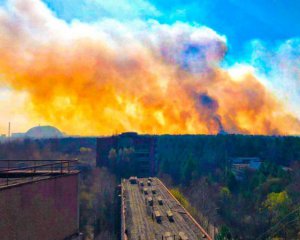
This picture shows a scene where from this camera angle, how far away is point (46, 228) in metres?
14.2

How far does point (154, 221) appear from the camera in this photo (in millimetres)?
29125

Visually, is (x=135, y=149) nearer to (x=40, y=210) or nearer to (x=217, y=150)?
(x=217, y=150)

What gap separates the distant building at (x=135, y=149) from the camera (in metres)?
74.1

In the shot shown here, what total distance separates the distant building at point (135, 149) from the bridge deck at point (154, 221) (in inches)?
1270

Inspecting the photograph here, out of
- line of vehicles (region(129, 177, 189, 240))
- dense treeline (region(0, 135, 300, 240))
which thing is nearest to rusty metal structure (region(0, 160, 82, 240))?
line of vehicles (region(129, 177, 189, 240))

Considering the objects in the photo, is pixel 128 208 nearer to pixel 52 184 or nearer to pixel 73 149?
pixel 52 184

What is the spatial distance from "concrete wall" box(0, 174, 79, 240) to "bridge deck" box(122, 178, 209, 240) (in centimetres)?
974

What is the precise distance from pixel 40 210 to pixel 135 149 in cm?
6077

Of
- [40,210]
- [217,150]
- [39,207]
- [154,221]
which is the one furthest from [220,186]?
[39,207]

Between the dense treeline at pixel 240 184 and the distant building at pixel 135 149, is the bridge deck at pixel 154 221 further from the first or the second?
the distant building at pixel 135 149

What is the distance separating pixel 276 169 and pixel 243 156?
3421cm

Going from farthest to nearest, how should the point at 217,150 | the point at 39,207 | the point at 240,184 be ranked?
the point at 217,150 < the point at 240,184 < the point at 39,207

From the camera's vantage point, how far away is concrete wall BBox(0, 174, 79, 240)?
39.4 feet

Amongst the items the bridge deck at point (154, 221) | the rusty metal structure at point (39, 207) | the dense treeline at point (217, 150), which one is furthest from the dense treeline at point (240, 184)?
the rusty metal structure at point (39, 207)
